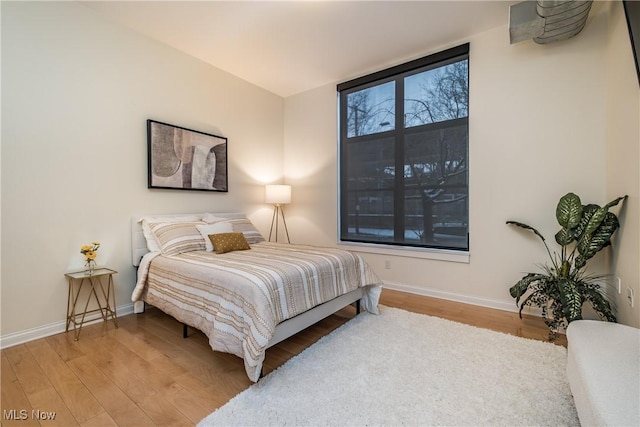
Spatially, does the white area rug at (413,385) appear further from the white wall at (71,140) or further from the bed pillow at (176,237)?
the white wall at (71,140)

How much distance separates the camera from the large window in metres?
3.19

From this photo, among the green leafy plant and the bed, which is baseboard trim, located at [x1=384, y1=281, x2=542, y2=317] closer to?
the green leafy plant

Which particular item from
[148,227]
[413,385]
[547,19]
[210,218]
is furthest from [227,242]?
[547,19]

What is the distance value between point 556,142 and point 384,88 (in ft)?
6.68

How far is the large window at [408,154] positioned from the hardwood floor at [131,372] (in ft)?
3.98

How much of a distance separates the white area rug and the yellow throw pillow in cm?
130

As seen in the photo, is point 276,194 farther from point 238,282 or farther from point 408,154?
point 238,282

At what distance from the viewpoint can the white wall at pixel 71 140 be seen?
221cm

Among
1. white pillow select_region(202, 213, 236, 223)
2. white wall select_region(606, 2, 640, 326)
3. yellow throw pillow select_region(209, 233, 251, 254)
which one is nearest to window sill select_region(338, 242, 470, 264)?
white wall select_region(606, 2, 640, 326)

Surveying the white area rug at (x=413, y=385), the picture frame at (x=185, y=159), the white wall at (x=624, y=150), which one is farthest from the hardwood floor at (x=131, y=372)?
the picture frame at (x=185, y=159)

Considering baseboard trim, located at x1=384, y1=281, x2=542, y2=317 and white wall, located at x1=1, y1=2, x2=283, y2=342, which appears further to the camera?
baseboard trim, located at x1=384, y1=281, x2=542, y2=317

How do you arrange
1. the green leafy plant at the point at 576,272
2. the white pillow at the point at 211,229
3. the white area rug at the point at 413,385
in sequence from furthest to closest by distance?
the white pillow at the point at 211,229 < the green leafy plant at the point at 576,272 < the white area rug at the point at 413,385

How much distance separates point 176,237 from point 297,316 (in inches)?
62.2

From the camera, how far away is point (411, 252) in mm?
3486
